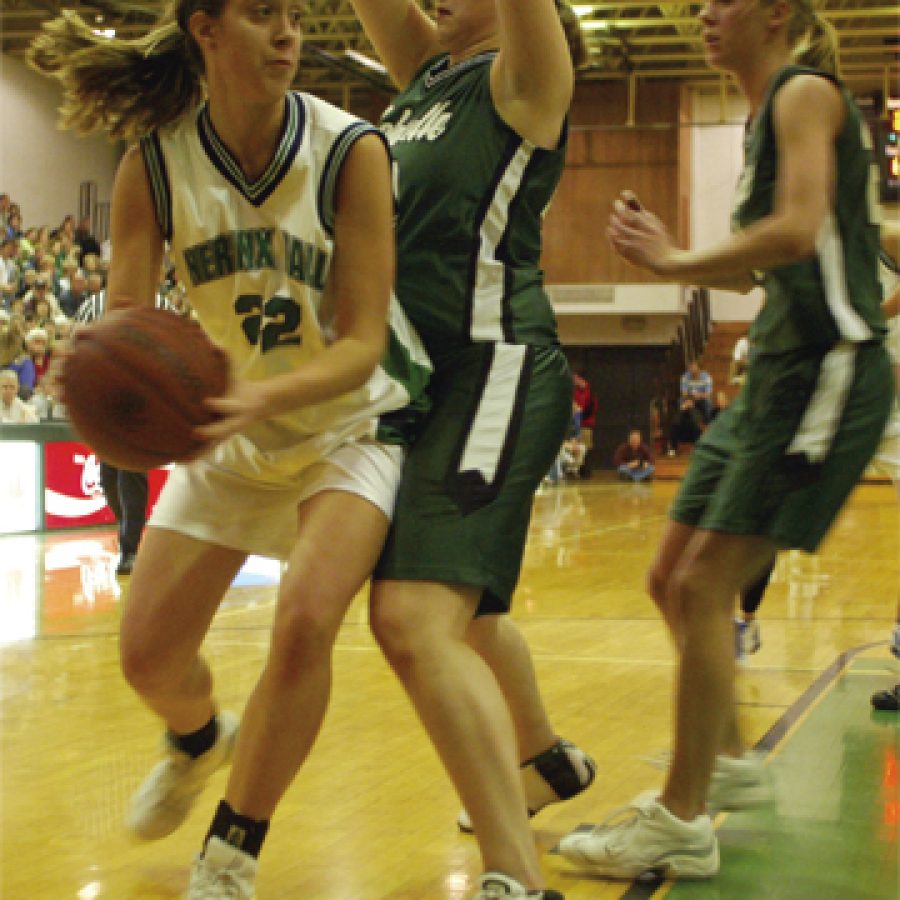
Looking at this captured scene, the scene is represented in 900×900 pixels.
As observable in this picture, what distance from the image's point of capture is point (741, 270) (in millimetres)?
2943

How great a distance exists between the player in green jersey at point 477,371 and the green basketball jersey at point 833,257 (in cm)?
47

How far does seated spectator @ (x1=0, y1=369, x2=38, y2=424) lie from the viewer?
11.8 m

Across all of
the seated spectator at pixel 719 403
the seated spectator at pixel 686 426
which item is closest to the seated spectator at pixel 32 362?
the seated spectator at pixel 686 426

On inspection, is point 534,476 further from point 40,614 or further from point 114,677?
point 40,614

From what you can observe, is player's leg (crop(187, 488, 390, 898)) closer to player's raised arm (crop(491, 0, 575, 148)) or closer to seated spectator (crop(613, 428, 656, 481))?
player's raised arm (crop(491, 0, 575, 148))

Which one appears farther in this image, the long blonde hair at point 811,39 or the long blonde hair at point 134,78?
the long blonde hair at point 811,39

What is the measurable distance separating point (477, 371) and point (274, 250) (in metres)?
0.44

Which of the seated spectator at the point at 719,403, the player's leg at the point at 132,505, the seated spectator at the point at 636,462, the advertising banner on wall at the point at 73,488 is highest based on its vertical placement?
the player's leg at the point at 132,505

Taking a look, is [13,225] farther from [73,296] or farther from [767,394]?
[767,394]

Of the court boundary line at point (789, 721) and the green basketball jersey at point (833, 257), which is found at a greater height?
the green basketball jersey at point (833, 257)

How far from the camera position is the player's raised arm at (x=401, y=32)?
3.27 m

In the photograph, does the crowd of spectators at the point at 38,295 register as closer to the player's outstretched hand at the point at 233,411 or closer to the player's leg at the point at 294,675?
the player's leg at the point at 294,675

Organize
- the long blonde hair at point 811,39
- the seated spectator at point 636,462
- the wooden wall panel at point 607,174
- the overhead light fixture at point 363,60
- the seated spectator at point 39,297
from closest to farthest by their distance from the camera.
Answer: the long blonde hair at point 811,39 → the seated spectator at point 39,297 → the overhead light fixture at point 363,60 → the seated spectator at point 636,462 → the wooden wall panel at point 607,174

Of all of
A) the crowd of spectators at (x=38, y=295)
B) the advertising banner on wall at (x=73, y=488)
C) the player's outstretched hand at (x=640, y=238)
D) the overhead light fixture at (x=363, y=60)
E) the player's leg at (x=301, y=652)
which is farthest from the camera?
the overhead light fixture at (x=363, y=60)
